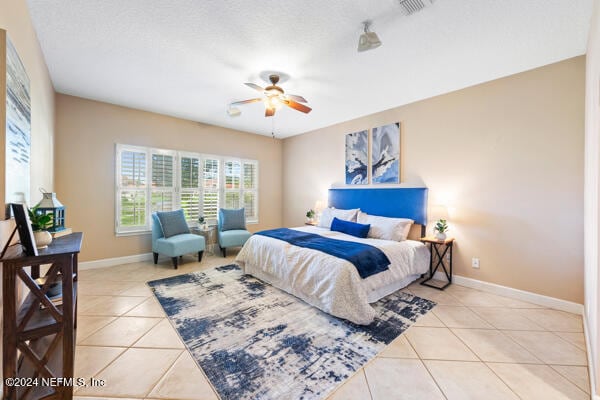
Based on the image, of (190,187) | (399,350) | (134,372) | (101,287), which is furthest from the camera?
(190,187)

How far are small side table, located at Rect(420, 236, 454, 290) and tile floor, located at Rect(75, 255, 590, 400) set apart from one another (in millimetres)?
611

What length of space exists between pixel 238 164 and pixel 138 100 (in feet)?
7.33

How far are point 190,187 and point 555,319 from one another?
562 centimetres

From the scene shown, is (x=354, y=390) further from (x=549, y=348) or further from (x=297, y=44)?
(x=297, y=44)

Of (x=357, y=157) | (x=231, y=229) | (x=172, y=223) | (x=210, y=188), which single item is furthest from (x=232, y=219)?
(x=357, y=157)

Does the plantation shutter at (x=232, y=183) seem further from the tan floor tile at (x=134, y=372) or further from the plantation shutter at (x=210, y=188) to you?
the tan floor tile at (x=134, y=372)

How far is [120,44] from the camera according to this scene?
2.39 meters

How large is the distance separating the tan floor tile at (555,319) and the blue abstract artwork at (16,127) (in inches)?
174

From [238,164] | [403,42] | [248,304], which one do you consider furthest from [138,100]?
[403,42]

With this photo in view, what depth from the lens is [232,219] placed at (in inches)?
201

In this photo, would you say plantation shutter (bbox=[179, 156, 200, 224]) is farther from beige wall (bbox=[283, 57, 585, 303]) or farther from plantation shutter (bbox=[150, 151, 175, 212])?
beige wall (bbox=[283, 57, 585, 303])

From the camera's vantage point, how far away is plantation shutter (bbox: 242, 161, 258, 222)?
5.75 metres

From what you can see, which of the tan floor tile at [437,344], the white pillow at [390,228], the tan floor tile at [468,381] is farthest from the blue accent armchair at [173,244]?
the tan floor tile at [468,381]

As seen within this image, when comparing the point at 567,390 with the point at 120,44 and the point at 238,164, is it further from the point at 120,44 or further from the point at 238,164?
the point at 238,164
